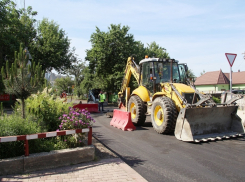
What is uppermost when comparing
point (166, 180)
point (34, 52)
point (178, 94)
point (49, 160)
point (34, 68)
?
point (34, 52)

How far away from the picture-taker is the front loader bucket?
7531 mm

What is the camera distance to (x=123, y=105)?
1360 cm

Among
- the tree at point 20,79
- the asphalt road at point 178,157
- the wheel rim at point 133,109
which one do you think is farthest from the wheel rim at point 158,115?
the tree at point 20,79

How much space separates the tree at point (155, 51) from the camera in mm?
31750

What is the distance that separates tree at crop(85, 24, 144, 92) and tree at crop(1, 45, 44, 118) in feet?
62.6

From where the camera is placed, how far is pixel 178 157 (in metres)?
5.91

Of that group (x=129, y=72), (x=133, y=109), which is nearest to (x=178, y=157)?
(x=133, y=109)

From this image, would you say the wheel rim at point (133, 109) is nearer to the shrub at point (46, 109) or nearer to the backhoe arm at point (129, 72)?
the backhoe arm at point (129, 72)

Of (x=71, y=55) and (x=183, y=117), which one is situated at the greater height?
(x=71, y=55)

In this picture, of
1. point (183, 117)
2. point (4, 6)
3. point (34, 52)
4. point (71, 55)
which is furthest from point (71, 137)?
point (71, 55)

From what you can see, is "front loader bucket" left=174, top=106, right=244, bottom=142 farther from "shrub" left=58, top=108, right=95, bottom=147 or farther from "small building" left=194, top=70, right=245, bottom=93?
"small building" left=194, top=70, right=245, bottom=93

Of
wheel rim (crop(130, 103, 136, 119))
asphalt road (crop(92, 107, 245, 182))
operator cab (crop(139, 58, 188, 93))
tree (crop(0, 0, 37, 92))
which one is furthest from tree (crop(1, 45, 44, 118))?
tree (crop(0, 0, 37, 92))

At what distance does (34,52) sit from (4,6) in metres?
6.18

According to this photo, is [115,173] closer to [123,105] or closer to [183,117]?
[183,117]
